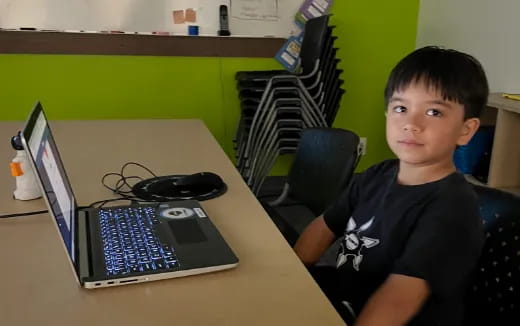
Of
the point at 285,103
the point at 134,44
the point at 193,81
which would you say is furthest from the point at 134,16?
the point at 285,103

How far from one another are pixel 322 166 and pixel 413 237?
23.2 inches

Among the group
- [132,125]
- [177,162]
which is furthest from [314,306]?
[132,125]

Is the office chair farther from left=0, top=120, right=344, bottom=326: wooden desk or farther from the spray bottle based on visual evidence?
the spray bottle

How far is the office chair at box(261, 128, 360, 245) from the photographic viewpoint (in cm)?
144

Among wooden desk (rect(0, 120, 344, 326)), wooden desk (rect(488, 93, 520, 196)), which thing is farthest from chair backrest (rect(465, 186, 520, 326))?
wooden desk (rect(488, 93, 520, 196))

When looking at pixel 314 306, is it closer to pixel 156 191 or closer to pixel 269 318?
pixel 269 318

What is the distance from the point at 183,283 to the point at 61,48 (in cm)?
238

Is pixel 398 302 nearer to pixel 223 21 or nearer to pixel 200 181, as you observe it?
pixel 200 181

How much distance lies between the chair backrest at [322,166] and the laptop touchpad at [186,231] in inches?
19.8

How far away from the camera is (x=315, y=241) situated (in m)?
1.30

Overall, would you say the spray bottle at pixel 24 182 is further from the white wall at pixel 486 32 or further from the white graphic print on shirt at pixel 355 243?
the white wall at pixel 486 32

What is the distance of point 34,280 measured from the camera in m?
0.87

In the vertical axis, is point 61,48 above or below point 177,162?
above

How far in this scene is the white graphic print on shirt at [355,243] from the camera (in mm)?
1099
